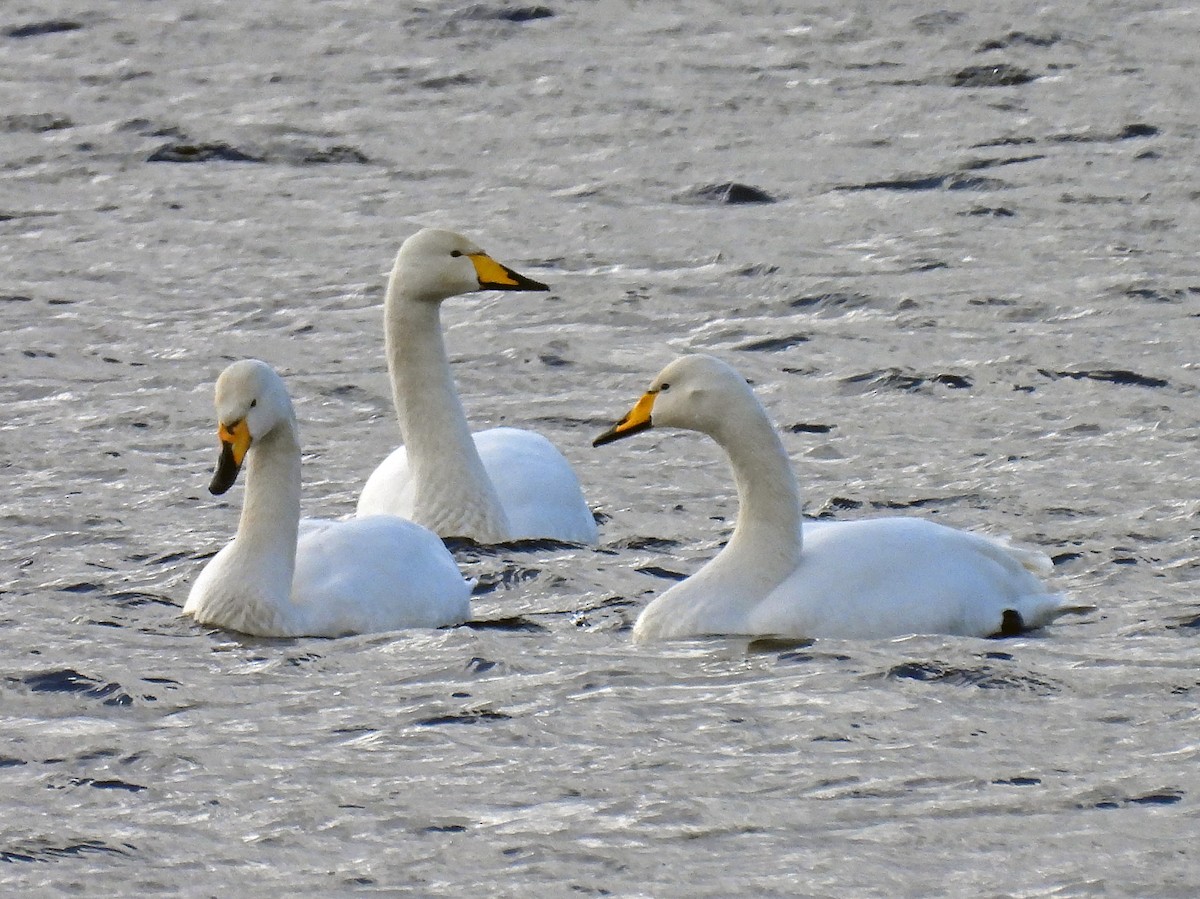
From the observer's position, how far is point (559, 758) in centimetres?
805

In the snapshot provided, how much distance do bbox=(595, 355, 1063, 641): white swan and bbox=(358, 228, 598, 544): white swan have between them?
56.7 inches

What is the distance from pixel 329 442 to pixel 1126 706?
542cm

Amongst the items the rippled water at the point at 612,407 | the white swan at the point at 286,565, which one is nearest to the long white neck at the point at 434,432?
the rippled water at the point at 612,407

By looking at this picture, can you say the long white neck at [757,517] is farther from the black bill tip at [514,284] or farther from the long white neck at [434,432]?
the black bill tip at [514,284]

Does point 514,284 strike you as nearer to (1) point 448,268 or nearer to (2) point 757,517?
(1) point 448,268

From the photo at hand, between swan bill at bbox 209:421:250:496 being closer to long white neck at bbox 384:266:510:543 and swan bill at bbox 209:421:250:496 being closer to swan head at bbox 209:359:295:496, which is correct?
swan head at bbox 209:359:295:496

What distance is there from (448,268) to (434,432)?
0.72m

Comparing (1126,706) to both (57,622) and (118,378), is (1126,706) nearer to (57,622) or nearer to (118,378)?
(57,622)

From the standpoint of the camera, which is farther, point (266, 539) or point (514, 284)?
point (514, 284)

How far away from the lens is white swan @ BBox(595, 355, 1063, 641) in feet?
30.6

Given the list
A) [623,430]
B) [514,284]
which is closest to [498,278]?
[514,284]

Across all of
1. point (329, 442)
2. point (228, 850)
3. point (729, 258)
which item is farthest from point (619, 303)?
point (228, 850)

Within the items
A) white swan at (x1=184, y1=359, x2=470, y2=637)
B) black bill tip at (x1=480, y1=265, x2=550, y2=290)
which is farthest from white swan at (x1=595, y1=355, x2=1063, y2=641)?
black bill tip at (x1=480, y1=265, x2=550, y2=290)

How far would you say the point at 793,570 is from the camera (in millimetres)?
9523
